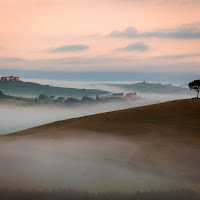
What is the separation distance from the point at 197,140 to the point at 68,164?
898 inches

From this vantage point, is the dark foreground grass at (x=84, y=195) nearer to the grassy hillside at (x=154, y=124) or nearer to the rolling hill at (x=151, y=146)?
the rolling hill at (x=151, y=146)

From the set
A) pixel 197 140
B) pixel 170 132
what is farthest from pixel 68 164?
pixel 170 132

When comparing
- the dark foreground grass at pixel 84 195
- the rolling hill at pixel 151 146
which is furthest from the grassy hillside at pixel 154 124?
the dark foreground grass at pixel 84 195

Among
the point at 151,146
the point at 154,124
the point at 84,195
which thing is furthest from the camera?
the point at 154,124

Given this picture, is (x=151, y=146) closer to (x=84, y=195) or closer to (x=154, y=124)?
(x=84, y=195)

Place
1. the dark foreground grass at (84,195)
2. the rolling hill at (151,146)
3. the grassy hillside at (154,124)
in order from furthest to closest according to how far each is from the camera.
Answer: the grassy hillside at (154,124) < the rolling hill at (151,146) < the dark foreground grass at (84,195)

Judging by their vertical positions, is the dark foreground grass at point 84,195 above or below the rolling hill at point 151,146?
below

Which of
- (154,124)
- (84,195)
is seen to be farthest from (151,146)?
(154,124)

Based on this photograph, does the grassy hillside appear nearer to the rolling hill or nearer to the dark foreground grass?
the rolling hill

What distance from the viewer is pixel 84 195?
1977 centimetres

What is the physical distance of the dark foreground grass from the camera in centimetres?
1939

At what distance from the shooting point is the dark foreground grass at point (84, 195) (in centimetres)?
1939

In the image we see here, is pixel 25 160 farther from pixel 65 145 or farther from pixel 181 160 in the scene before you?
pixel 181 160

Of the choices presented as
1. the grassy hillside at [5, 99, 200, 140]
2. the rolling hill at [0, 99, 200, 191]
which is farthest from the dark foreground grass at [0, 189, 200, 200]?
the grassy hillside at [5, 99, 200, 140]
